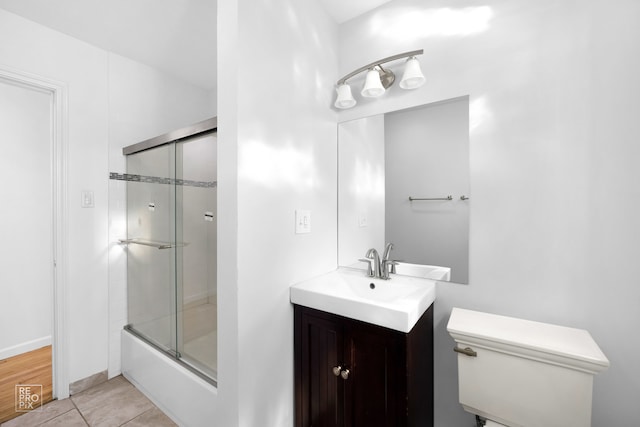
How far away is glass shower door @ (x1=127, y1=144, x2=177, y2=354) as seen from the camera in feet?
5.95

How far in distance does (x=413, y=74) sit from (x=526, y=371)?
1378 millimetres

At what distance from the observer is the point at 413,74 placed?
136 centimetres

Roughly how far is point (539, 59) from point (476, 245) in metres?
0.87

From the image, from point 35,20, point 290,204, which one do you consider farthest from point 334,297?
point 35,20

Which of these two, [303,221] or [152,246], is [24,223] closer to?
[152,246]

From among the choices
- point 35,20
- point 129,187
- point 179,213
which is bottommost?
point 179,213

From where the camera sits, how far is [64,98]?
5.89 ft

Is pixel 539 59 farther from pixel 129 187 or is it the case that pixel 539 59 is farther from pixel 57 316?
pixel 57 316

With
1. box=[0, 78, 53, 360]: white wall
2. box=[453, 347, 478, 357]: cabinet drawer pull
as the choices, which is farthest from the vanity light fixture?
box=[0, 78, 53, 360]: white wall

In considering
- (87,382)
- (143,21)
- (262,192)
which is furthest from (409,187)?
(87,382)

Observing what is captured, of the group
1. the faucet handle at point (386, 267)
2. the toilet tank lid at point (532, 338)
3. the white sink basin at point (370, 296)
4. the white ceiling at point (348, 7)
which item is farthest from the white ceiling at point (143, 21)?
the toilet tank lid at point (532, 338)

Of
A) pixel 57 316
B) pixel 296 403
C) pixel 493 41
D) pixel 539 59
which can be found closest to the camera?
pixel 539 59

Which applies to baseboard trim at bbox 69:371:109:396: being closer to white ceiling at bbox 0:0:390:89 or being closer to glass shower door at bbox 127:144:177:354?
glass shower door at bbox 127:144:177:354

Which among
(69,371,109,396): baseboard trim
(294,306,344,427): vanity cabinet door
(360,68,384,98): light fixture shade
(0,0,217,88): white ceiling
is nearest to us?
(294,306,344,427): vanity cabinet door
